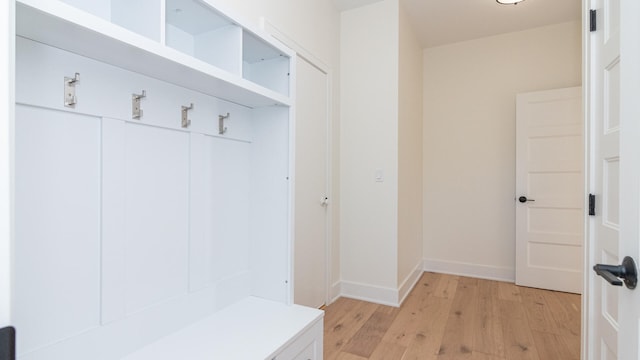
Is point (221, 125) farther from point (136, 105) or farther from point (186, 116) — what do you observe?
point (136, 105)

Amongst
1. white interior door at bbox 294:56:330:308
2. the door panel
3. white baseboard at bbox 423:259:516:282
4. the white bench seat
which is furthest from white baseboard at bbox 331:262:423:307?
the door panel

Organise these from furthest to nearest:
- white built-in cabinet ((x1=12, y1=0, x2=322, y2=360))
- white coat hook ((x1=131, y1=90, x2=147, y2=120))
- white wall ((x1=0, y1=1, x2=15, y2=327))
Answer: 1. white coat hook ((x1=131, y1=90, x2=147, y2=120))
2. white built-in cabinet ((x1=12, y1=0, x2=322, y2=360))
3. white wall ((x1=0, y1=1, x2=15, y2=327))

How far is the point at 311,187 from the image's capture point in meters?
2.67

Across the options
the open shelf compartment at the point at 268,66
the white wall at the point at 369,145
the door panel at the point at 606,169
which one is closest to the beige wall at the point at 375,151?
the white wall at the point at 369,145

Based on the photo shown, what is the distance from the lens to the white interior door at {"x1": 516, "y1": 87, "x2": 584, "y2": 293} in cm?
327

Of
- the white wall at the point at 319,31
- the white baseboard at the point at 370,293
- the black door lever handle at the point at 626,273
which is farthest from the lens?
the white baseboard at the point at 370,293

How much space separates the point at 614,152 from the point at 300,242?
6.19 ft

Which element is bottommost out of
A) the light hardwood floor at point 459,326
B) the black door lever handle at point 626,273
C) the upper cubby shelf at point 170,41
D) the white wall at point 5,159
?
the light hardwood floor at point 459,326

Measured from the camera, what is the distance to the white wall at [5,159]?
0.61 metres

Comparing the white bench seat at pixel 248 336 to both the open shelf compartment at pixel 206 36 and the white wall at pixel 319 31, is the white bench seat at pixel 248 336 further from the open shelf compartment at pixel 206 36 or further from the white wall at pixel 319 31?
the white wall at pixel 319 31

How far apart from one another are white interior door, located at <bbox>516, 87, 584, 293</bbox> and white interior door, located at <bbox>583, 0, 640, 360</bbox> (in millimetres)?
2237

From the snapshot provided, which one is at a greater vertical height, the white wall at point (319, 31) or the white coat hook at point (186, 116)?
the white wall at point (319, 31)

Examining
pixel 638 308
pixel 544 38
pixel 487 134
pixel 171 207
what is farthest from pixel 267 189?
pixel 544 38

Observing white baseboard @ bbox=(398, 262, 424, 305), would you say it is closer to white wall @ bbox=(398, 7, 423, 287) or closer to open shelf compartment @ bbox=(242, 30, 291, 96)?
white wall @ bbox=(398, 7, 423, 287)
